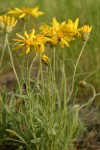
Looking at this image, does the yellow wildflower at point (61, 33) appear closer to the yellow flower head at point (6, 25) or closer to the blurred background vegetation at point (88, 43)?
the yellow flower head at point (6, 25)

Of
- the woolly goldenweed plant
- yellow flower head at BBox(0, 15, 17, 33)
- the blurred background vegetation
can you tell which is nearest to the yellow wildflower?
the woolly goldenweed plant

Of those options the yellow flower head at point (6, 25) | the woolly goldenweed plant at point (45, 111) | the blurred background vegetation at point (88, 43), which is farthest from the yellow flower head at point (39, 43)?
the blurred background vegetation at point (88, 43)

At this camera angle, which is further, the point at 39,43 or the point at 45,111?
the point at 45,111

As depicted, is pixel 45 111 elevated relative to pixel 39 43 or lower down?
lower down

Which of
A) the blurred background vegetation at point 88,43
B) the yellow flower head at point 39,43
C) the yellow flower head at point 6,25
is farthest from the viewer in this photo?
the blurred background vegetation at point 88,43

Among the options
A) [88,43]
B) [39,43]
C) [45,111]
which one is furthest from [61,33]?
[88,43]

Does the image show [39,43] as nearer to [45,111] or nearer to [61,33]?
[61,33]

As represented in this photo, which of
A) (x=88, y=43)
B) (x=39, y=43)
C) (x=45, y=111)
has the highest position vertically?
(x=39, y=43)

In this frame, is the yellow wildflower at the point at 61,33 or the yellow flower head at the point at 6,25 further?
the yellow flower head at the point at 6,25

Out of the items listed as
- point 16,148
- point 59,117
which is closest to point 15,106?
point 16,148

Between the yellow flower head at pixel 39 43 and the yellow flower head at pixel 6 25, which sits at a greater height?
the yellow flower head at pixel 6 25

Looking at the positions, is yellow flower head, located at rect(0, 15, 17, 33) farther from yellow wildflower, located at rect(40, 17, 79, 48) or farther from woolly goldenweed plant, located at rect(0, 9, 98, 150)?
yellow wildflower, located at rect(40, 17, 79, 48)
